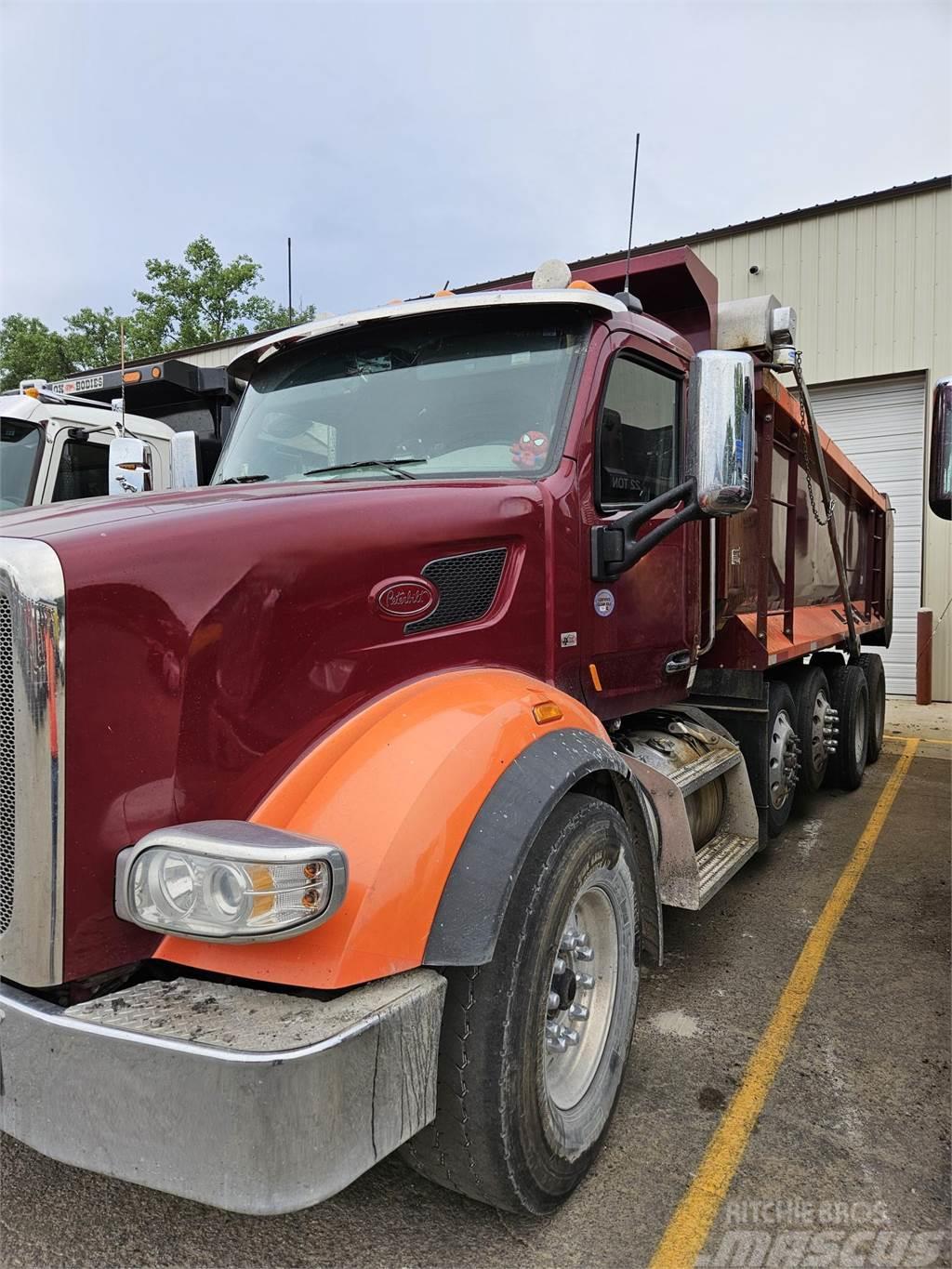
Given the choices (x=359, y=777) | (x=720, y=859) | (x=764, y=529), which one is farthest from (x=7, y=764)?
(x=764, y=529)

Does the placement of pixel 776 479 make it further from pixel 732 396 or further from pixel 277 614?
pixel 277 614

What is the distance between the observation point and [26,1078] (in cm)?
174

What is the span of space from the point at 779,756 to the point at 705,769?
1340 millimetres

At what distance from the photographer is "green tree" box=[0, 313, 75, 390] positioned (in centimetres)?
2691

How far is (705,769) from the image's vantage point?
13.1 feet

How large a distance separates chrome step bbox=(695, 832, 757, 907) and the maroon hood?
6.05 ft

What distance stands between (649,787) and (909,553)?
10112 millimetres

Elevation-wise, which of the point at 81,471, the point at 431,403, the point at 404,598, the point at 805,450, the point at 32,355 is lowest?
the point at 404,598

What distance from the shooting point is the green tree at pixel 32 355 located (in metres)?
26.9

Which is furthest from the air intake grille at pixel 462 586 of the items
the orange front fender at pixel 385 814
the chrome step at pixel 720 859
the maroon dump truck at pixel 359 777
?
the chrome step at pixel 720 859

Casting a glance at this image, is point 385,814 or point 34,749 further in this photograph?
point 385,814

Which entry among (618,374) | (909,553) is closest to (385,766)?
(618,374)

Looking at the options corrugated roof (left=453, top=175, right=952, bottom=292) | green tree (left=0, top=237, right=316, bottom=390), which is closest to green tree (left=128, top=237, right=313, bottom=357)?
green tree (left=0, top=237, right=316, bottom=390)

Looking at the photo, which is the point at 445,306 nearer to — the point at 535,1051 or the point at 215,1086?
the point at 535,1051
